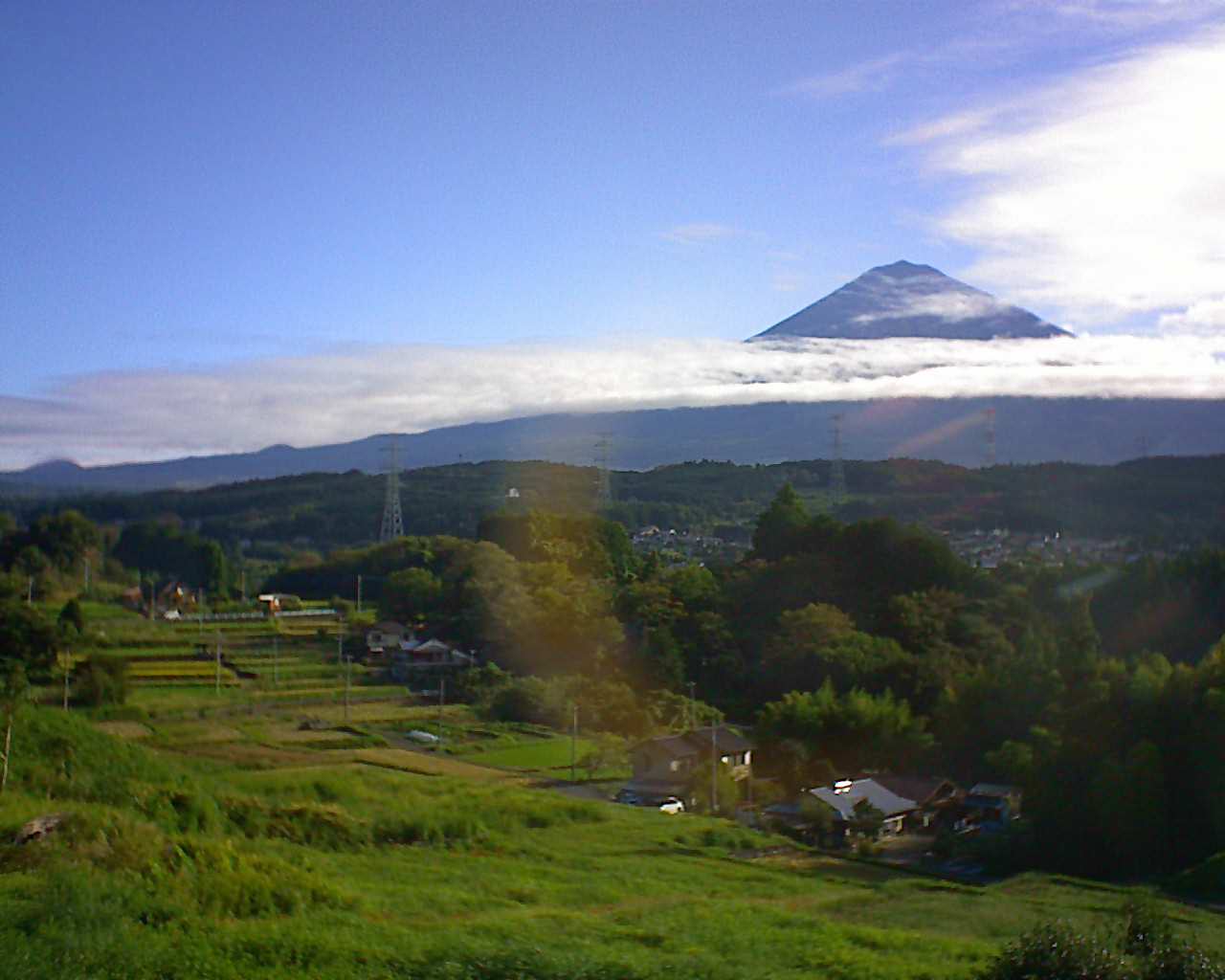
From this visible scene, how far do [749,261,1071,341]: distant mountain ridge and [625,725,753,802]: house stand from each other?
105ft

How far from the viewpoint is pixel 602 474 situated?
40.5m

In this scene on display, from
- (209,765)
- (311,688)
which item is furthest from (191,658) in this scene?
(209,765)

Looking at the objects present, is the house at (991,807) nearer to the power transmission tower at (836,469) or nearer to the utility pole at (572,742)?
the utility pole at (572,742)

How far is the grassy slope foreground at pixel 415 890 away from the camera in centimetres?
594

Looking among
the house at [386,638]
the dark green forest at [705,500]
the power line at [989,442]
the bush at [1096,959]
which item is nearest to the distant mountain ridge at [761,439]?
the power line at [989,442]

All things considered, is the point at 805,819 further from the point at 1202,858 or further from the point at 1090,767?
the point at 1202,858

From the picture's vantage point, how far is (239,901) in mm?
7035

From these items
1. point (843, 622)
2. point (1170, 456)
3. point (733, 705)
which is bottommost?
point (733, 705)

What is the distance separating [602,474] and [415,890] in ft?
105

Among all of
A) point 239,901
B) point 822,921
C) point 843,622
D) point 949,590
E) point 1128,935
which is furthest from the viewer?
point 949,590

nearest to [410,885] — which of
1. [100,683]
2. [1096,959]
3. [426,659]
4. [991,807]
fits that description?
[1096,959]

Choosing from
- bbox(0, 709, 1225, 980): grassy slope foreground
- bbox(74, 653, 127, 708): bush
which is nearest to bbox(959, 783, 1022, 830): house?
bbox(0, 709, 1225, 980): grassy slope foreground

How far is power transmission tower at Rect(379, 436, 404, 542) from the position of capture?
35.4 meters

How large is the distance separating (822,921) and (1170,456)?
79.4 feet
